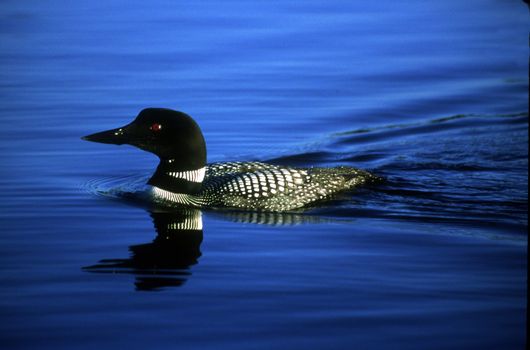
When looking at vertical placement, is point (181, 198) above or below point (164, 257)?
above

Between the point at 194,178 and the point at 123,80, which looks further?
the point at 123,80

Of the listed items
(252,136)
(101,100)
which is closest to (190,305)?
(252,136)

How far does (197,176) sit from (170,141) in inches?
11.3

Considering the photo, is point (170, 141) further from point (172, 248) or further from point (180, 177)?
point (172, 248)

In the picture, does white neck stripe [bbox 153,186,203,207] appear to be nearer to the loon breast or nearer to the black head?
the loon breast

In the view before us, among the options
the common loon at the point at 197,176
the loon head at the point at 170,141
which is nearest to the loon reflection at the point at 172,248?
the common loon at the point at 197,176

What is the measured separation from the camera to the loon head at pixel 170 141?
254 inches

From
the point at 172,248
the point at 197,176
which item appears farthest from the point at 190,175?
the point at 172,248

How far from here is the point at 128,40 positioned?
11.7m

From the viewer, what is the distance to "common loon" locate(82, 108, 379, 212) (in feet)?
21.2

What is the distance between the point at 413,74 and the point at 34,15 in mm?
5391

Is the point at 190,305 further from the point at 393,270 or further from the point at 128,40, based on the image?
the point at 128,40

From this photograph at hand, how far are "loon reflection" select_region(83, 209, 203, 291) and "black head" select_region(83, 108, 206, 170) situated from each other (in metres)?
0.48

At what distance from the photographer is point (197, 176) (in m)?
6.55
